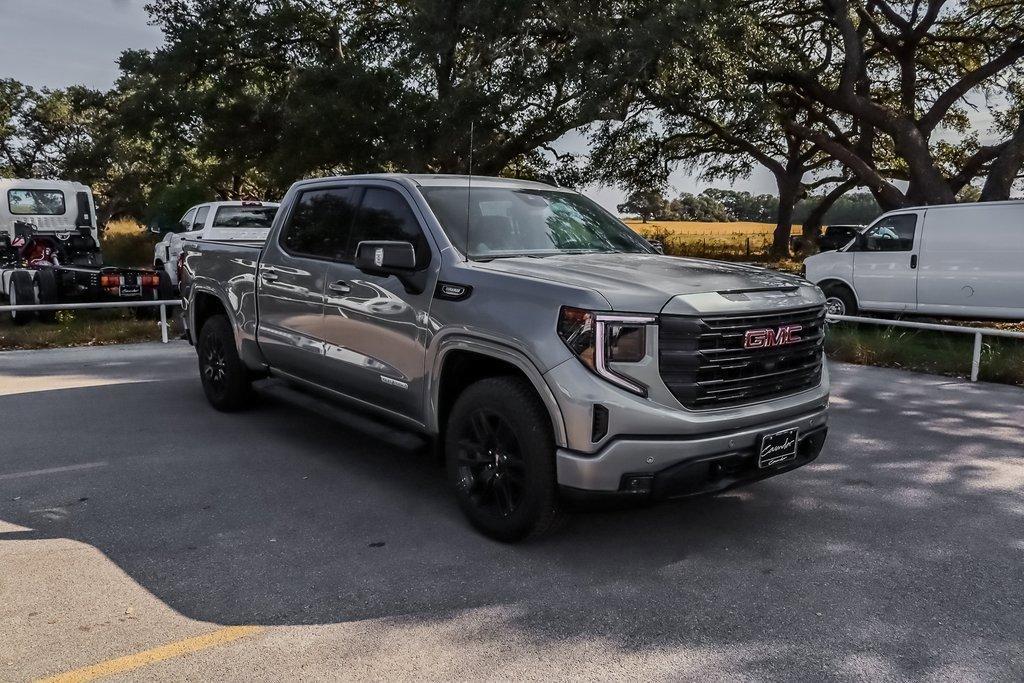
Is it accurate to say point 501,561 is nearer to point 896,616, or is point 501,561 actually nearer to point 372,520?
point 372,520

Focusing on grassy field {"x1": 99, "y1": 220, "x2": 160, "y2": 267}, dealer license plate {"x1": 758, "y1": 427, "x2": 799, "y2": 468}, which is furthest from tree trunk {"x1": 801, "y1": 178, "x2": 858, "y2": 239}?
dealer license plate {"x1": 758, "y1": 427, "x2": 799, "y2": 468}

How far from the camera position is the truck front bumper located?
3830mm

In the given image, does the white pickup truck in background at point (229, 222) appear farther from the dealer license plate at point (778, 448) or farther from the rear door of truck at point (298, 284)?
→ the dealer license plate at point (778, 448)

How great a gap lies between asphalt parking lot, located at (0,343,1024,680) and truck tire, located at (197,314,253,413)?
0.64m

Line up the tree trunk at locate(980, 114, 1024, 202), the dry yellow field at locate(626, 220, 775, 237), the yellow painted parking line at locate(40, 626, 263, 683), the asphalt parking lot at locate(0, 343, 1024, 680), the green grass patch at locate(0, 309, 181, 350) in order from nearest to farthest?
the yellow painted parking line at locate(40, 626, 263, 683)
the asphalt parking lot at locate(0, 343, 1024, 680)
the green grass patch at locate(0, 309, 181, 350)
the tree trunk at locate(980, 114, 1024, 202)
the dry yellow field at locate(626, 220, 775, 237)

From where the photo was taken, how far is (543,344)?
3.98 m

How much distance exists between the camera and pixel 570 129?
20.7m

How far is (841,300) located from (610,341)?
10.8m

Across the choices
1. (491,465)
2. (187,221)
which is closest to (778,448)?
(491,465)

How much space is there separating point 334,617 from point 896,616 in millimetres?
2358

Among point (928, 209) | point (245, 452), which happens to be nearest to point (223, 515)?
point (245, 452)

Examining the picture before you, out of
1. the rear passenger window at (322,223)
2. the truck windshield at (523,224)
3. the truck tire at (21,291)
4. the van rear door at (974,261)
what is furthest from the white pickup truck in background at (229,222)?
Answer: the van rear door at (974,261)

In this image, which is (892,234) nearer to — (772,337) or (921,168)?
(921,168)

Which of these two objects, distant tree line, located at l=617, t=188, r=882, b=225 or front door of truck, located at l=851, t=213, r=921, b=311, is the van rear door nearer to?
front door of truck, located at l=851, t=213, r=921, b=311
